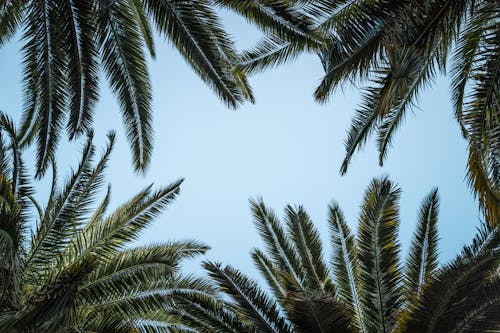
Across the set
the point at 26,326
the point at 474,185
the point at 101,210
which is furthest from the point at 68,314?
the point at 101,210

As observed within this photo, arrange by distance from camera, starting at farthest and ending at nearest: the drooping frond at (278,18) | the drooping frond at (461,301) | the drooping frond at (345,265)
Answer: the drooping frond at (345,265)
the drooping frond at (461,301)
the drooping frond at (278,18)

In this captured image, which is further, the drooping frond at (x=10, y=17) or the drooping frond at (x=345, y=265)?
the drooping frond at (x=345, y=265)

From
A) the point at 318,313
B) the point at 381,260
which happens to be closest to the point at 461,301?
the point at 381,260

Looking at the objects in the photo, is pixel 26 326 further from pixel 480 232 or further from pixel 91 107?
pixel 480 232

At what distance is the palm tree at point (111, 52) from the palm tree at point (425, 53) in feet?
2.38

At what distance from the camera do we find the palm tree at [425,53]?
6090 millimetres

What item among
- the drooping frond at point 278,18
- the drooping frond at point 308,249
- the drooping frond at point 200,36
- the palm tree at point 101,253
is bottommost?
the palm tree at point 101,253

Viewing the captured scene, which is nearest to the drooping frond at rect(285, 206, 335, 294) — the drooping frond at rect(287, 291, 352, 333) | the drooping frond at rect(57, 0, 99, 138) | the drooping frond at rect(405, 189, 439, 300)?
the drooping frond at rect(405, 189, 439, 300)

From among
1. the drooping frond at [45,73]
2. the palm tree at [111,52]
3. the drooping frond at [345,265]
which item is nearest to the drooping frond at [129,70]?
the palm tree at [111,52]

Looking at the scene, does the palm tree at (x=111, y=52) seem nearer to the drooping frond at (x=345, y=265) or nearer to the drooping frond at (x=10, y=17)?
the drooping frond at (x=10, y=17)

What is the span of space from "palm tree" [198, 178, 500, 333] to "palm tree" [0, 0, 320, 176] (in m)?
2.77

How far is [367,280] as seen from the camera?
9.23 metres

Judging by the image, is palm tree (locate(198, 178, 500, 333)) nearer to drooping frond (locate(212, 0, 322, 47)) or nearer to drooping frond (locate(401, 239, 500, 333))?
drooping frond (locate(401, 239, 500, 333))

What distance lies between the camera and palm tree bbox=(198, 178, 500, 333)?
25.4 ft
